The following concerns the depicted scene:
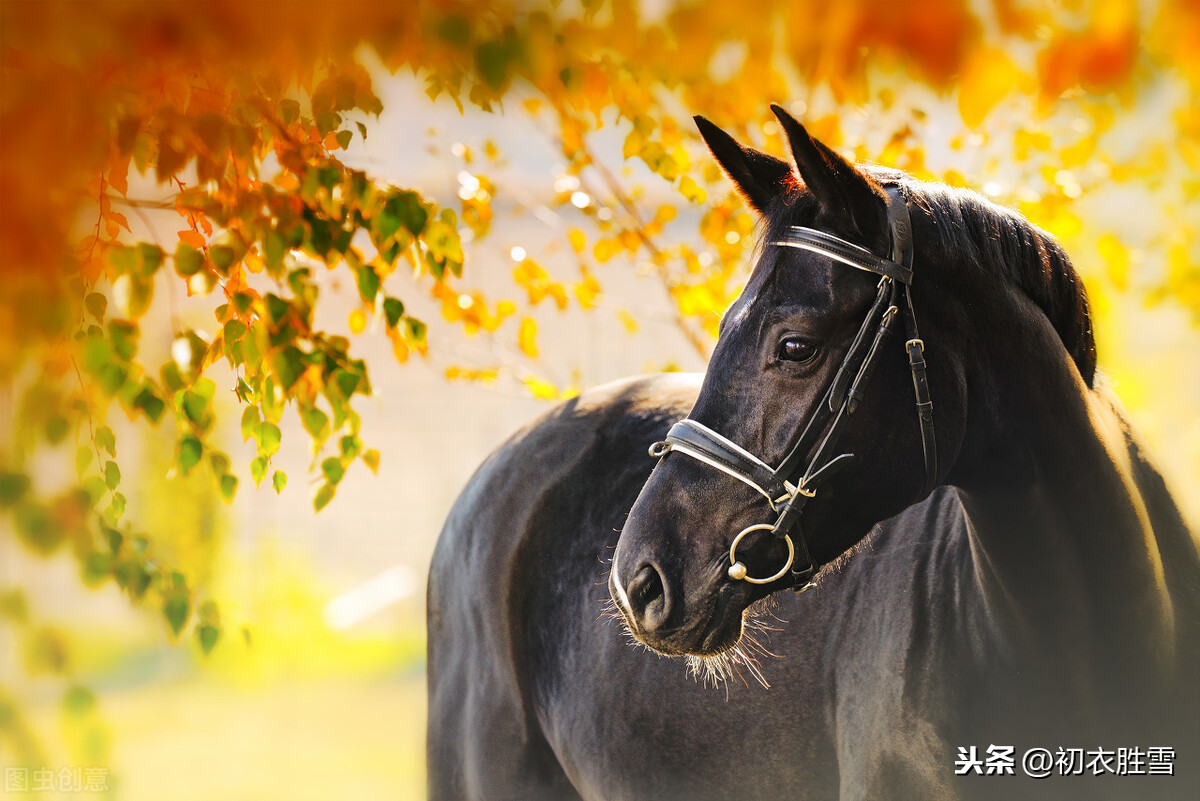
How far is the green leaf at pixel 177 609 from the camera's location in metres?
1.61

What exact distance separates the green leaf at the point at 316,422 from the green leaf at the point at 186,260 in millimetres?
372

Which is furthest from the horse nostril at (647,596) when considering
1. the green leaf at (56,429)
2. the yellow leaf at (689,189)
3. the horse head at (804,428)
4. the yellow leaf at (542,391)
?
the yellow leaf at (542,391)

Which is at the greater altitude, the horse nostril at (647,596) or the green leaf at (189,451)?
the green leaf at (189,451)

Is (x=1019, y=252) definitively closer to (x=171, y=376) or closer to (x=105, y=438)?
(x=171, y=376)

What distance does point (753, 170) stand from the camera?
1.80 metres

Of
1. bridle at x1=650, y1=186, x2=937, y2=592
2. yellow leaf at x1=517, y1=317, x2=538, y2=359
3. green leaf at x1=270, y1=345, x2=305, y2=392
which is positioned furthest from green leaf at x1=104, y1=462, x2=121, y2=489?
yellow leaf at x1=517, y1=317, x2=538, y2=359

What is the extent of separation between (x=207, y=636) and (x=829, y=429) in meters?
1.21

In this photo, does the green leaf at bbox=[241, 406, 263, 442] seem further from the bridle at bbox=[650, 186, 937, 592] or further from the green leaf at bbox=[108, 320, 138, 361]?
the bridle at bbox=[650, 186, 937, 592]

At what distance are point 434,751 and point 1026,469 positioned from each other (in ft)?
7.25

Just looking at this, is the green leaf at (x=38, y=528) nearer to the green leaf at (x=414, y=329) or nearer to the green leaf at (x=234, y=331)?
the green leaf at (x=234, y=331)

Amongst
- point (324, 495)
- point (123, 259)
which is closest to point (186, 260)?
point (123, 259)

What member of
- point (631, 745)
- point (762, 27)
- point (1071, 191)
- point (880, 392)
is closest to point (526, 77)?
point (762, 27)

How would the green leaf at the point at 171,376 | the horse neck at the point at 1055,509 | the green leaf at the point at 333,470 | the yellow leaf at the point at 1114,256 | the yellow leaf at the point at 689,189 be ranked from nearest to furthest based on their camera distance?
the green leaf at the point at 171,376, the horse neck at the point at 1055,509, the green leaf at the point at 333,470, the yellow leaf at the point at 689,189, the yellow leaf at the point at 1114,256

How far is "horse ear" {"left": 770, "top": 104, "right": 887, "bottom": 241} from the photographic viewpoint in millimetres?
1573
